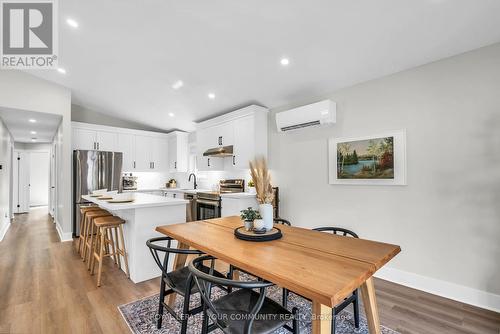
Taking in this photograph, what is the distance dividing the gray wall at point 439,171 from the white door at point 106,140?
16.5 feet

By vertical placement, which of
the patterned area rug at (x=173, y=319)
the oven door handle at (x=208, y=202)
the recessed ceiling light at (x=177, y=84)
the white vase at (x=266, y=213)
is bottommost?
the patterned area rug at (x=173, y=319)

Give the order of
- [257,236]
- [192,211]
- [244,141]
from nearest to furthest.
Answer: [257,236] < [244,141] < [192,211]

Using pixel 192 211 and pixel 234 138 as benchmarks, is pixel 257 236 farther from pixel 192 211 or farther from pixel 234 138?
pixel 192 211

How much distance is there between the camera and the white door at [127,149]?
→ 590cm

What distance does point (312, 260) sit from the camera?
1.34 m

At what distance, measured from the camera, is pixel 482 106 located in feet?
7.59

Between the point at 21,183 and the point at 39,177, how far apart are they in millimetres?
1284

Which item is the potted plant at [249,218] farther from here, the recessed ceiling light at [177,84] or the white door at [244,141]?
the recessed ceiling light at [177,84]

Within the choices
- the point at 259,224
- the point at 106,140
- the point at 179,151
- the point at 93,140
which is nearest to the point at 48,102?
the point at 93,140

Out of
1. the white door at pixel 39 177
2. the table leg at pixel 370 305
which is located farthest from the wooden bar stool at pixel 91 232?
the white door at pixel 39 177

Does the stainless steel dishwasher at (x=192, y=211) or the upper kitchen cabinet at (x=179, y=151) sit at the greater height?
the upper kitchen cabinet at (x=179, y=151)

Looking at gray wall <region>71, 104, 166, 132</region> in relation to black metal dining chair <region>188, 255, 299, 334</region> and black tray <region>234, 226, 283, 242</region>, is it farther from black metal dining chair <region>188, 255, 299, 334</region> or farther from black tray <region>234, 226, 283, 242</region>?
black metal dining chair <region>188, 255, 299, 334</region>

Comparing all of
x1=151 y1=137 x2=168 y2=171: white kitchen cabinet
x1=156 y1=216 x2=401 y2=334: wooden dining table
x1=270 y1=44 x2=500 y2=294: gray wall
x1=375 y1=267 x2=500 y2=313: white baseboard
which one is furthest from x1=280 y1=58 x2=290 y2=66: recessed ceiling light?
x1=151 y1=137 x2=168 y2=171: white kitchen cabinet

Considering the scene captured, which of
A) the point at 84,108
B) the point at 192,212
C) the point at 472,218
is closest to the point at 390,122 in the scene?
the point at 472,218
